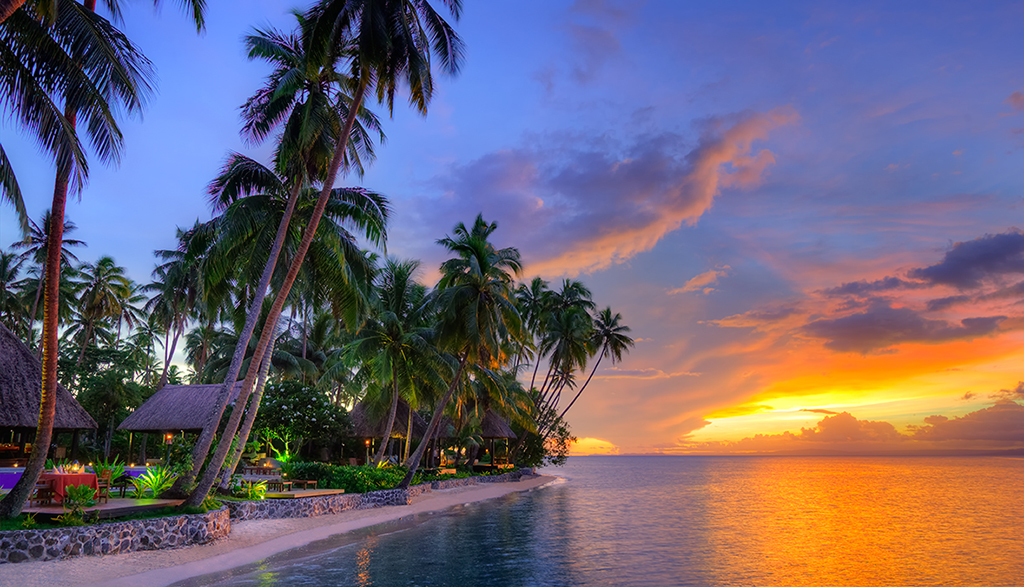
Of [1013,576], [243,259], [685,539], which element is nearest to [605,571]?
[685,539]

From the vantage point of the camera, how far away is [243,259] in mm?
18328

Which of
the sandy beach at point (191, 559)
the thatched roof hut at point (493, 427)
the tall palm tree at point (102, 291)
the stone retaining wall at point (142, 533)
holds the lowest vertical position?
the sandy beach at point (191, 559)

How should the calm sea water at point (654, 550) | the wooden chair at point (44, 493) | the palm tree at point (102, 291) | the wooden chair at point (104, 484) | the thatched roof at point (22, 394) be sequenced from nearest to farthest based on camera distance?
the wooden chair at point (44, 493) → the calm sea water at point (654, 550) → the wooden chair at point (104, 484) → the thatched roof at point (22, 394) → the palm tree at point (102, 291)

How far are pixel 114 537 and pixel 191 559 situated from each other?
1.49 meters

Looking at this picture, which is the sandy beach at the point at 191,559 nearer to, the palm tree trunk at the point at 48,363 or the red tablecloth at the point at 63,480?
the palm tree trunk at the point at 48,363

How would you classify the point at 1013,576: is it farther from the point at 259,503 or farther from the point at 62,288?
the point at 62,288

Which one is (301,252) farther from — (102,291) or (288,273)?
(102,291)

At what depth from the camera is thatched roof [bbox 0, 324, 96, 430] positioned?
64.9 ft

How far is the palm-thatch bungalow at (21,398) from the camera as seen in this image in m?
19.8

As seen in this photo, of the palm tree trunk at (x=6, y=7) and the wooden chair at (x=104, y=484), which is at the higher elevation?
the palm tree trunk at (x=6, y=7)

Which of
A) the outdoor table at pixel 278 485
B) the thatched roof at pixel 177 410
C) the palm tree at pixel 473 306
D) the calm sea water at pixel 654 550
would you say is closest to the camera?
the calm sea water at pixel 654 550


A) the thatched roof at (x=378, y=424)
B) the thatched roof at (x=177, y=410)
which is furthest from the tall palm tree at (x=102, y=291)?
the thatched roof at (x=378, y=424)

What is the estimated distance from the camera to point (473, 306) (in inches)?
1061

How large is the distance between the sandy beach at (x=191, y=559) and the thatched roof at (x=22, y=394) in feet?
30.6
